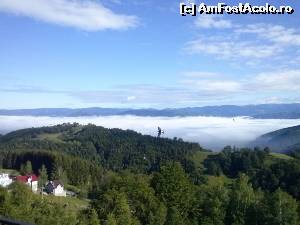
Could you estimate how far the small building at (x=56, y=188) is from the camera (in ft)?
→ 453

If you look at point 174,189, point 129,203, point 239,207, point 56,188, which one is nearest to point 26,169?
point 56,188

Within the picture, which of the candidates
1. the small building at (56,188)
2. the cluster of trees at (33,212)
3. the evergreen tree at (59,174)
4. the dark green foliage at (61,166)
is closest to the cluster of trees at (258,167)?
the dark green foliage at (61,166)

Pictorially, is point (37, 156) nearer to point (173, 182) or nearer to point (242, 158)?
point (242, 158)

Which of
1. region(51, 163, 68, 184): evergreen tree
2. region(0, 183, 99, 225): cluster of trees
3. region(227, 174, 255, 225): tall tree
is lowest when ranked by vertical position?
region(51, 163, 68, 184): evergreen tree

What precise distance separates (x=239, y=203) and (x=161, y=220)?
40.4 ft

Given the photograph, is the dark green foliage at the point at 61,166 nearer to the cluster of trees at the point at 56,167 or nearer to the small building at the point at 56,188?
the cluster of trees at the point at 56,167

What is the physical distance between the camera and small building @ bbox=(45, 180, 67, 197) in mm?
138163

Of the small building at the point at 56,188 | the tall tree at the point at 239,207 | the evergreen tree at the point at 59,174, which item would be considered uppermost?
the tall tree at the point at 239,207

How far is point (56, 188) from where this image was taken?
458ft

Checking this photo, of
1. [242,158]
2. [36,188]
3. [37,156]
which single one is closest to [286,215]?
[36,188]

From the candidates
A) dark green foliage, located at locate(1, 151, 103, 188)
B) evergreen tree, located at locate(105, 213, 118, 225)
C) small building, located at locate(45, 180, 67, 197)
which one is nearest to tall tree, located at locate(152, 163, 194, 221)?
evergreen tree, located at locate(105, 213, 118, 225)

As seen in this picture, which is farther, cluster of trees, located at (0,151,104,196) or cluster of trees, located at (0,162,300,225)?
cluster of trees, located at (0,151,104,196)

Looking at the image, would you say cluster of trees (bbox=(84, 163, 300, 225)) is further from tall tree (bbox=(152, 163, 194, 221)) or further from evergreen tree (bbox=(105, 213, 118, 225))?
evergreen tree (bbox=(105, 213, 118, 225))

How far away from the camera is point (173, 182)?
59.6 metres
